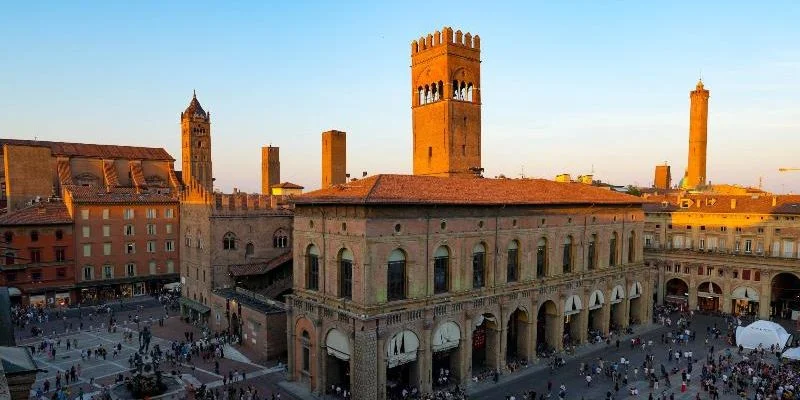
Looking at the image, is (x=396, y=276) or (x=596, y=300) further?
(x=596, y=300)

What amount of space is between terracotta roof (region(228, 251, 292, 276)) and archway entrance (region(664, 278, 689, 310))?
136ft

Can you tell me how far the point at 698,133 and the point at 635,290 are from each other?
4600 centimetres

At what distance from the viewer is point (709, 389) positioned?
32.2m

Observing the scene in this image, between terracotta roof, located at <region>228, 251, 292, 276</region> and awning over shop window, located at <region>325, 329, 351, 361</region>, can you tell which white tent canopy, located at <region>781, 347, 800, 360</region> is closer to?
awning over shop window, located at <region>325, 329, 351, 361</region>

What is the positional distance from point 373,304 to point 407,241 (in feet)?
13.6

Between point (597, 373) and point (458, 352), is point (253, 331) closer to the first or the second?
point (458, 352)

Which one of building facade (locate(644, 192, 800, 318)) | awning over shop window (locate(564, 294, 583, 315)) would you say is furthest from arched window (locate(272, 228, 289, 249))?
building facade (locate(644, 192, 800, 318))

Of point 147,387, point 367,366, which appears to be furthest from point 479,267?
point 147,387

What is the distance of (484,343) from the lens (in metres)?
37.0

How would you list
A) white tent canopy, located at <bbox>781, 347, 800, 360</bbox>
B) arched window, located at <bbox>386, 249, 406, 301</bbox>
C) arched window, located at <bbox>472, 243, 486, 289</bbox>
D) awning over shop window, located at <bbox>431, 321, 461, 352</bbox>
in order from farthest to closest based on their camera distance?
arched window, located at <bbox>472, 243, 486, 289</bbox>
white tent canopy, located at <bbox>781, 347, 800, 360</bbox>
awning over shop window, located at <bbox>431, 321, 461, 352</bbox>
arched window, located at <bbox>386, 249, 406, 301</bbox>

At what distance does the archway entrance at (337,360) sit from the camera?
2961 centimetres

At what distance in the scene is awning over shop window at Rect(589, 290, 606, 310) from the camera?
42469 millimetres

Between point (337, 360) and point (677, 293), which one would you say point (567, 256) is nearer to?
point (337, 360)

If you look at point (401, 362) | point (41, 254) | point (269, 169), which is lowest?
point (401, 362)
